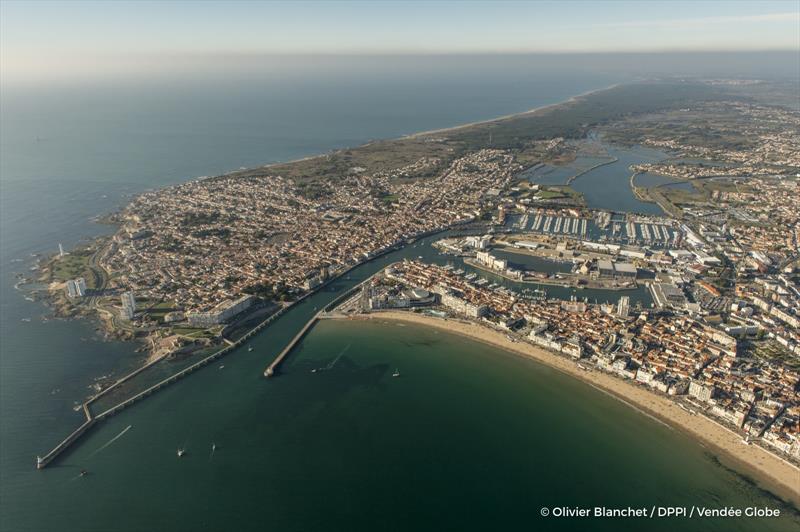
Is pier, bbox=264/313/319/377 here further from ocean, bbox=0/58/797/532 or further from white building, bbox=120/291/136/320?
white building, bbox=120/291/136/320

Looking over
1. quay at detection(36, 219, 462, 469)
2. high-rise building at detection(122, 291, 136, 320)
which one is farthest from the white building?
quay at detection(36, 219, 462, 469)

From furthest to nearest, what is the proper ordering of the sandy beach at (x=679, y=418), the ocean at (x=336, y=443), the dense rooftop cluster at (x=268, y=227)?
the dense rooftop cluster at (x=268, y=227) → the sandy beach at (x=679, y=418) → the ocean at (x=336, y=443)

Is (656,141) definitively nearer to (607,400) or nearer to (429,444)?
(607,400)

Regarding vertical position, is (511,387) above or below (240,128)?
below

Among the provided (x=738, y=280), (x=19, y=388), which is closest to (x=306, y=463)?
(x=19, y=388)

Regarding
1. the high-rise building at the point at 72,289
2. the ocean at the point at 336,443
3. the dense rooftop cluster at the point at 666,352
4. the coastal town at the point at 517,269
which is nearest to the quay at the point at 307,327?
the ocean at the point at 336,443

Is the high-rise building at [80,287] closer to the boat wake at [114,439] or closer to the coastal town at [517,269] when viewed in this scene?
the coastal town at [517,269]
